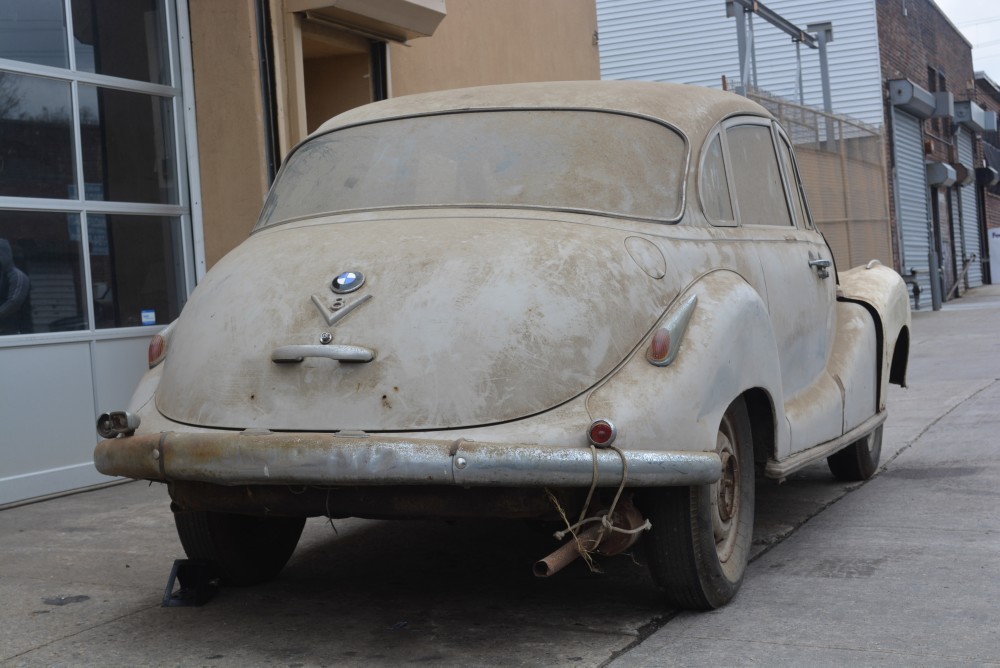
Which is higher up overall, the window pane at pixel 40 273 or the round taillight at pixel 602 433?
the window pane at pixel 40 273

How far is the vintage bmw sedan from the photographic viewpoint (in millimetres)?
3879

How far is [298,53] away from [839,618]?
651cm

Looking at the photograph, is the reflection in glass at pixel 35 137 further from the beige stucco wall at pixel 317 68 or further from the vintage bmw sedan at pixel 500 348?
the vintage bmw sedan at pixel 500 348

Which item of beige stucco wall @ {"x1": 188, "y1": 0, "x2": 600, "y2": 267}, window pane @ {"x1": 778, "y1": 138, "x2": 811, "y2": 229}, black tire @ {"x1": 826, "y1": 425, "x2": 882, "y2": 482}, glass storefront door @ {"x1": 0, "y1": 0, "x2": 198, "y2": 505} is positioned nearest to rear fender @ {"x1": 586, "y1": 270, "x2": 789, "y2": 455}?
window pane @ {"x1": 778, "y1": 138, "x2": 811, "y2": 229}

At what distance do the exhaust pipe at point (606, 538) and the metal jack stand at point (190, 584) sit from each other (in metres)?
1.56

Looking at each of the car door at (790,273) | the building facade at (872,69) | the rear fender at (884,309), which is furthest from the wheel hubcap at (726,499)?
the building facade at (872,69)

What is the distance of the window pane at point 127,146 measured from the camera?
324 inches

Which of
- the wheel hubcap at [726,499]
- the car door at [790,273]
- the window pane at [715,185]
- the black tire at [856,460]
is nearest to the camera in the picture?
the wheel hubcap at [726,499]

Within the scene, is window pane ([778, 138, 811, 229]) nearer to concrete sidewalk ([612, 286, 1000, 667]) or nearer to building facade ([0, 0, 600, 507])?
concrete sidewalk ([612, 286, 1000, 667])

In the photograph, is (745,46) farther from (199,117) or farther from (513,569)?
(513,569)

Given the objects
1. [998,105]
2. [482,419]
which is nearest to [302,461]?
[482,419]

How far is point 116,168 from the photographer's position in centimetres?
841

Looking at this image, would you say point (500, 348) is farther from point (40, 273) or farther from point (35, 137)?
point (35, 137)

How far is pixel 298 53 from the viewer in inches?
365
